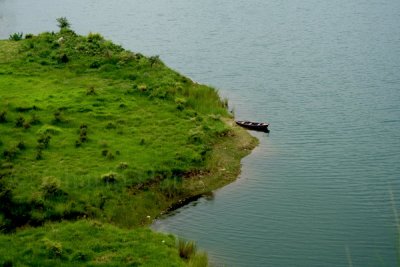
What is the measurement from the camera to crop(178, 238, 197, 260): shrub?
27084 mm

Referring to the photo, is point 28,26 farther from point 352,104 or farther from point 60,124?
point 352,104

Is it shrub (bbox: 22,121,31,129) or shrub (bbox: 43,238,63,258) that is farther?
shrub (bbox: 22,121,31,129)

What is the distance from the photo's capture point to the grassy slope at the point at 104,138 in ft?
103

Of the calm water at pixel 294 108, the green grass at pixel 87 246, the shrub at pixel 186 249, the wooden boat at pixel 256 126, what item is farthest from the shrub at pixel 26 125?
the wooden boat at pixel 256 126

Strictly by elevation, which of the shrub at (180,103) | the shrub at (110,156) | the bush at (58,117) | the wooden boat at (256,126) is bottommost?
the shrub at (110,156)

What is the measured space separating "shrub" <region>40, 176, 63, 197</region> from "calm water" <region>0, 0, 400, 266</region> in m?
6.59

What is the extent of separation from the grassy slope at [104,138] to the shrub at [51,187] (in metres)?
0.06

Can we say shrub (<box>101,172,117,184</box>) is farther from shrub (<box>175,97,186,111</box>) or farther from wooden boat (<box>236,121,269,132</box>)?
wooden boat (<box>236,121,269,132</box>)

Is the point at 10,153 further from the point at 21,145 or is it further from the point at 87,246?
the point at 87,246

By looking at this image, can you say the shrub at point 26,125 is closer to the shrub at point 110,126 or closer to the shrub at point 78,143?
the shrub at point 78,143

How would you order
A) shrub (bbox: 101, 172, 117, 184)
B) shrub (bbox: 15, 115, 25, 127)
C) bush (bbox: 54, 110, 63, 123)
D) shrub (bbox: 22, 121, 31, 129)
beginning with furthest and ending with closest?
bush (bbox: 54, 110, 63, 123) < shrub (bbox: 15, 115, 25, 127) < shrub (bbox: 22, 121, 31, 129) < shrub (bbox: 101, 172, 117, 184)

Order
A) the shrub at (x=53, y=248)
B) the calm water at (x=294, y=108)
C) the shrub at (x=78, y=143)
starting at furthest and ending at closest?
the shrub at (x=78, y=143), the calm water at (x=294, y=108), the shrub at (x=53, y=248)

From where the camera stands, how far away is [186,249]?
27250mm

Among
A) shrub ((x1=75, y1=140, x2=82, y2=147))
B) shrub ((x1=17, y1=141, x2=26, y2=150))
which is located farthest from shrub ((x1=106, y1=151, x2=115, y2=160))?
shrub ((x1=17, y1=141, x2=26, y2=150))
